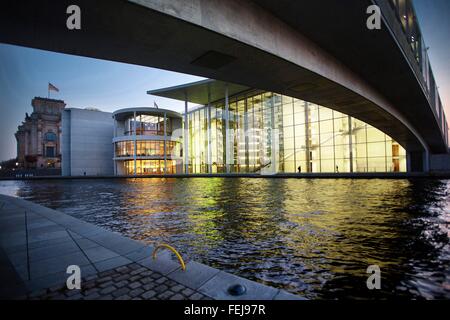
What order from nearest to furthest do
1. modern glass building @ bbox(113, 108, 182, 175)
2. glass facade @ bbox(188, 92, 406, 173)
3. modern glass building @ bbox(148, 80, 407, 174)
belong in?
glass facade @ bbox(188, 92, 406, 173) → modern glass building @ bbox(148, 80, 407, 174) → modern glass building @ bbox(113, 108, 182, 175)

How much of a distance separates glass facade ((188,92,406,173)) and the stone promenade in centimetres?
3516

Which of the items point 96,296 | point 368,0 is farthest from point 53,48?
point 368,0

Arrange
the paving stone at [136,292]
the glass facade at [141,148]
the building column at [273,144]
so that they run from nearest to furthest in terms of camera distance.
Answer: the paving stone at [136,292]
the building column at [273,144]
the glass facade at [141,148]

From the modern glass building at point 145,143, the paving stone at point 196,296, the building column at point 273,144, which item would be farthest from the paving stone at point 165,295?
the modern glass building at point 145,143

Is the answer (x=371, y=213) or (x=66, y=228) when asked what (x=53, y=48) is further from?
(x=371, y=213)

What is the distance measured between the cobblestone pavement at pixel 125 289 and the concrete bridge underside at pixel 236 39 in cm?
533

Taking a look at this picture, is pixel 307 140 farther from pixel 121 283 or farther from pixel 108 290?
pixel 108 290

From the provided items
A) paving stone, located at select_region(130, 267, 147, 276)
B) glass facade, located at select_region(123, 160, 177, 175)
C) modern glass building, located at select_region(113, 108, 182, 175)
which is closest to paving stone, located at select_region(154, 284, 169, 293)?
paving stone, located at select_region(130, 267, 147, 276)

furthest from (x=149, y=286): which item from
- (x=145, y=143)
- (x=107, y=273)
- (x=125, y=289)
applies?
(x=145, y=143)

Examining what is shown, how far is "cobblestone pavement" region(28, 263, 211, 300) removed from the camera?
9.44ft

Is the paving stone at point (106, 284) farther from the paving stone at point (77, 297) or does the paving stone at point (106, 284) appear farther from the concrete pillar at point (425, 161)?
the concrete pillar at point (425, 161)

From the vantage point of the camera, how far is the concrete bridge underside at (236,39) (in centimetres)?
530

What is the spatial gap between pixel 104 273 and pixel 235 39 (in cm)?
644

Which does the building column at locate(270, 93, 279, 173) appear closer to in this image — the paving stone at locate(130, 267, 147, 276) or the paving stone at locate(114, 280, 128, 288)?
the paving stone at locate(130, 267, 147, 276)
